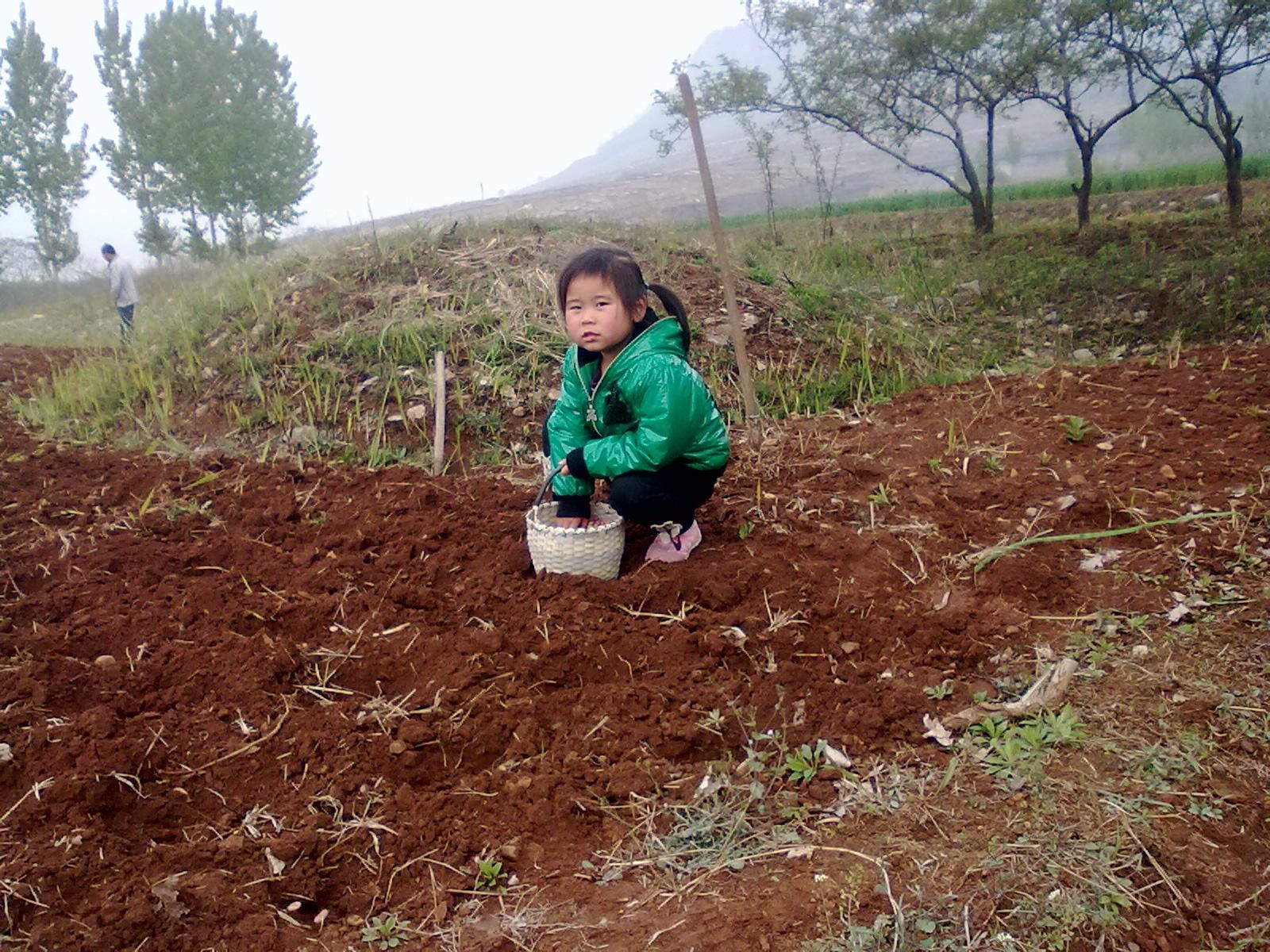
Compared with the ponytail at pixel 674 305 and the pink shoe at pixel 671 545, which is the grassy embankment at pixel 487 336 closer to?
the pink shoe at pixel 671 545

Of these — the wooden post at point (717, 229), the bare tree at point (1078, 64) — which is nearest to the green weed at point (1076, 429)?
the wooden post at point (717, 229)

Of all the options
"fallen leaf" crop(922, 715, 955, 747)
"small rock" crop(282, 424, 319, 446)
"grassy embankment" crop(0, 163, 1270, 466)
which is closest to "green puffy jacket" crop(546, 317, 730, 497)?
"fallen leaf" crop(922, 715, 955, 747)

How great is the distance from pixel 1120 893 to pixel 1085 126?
36.5ft

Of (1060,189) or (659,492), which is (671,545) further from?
(1060,189)

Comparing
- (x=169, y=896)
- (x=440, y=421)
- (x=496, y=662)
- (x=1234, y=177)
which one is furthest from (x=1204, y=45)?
(x=169, y=896)

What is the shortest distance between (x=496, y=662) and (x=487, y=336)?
2.99m

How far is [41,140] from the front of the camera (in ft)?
78.8

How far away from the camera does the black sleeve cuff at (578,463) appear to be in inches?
108

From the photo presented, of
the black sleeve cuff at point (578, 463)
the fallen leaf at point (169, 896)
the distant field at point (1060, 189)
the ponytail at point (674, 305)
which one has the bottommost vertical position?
the fallen leaf at point (169, 896)

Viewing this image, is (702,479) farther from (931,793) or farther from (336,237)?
(336,237)

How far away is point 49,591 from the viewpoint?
9.61 ft

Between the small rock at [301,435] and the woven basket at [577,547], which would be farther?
the small rock at [301,435]

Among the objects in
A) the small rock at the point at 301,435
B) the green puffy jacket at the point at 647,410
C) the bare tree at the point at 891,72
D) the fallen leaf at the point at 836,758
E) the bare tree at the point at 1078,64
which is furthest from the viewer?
the bare tree at the point at 891,72

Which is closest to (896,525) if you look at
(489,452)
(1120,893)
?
(1120,893)
